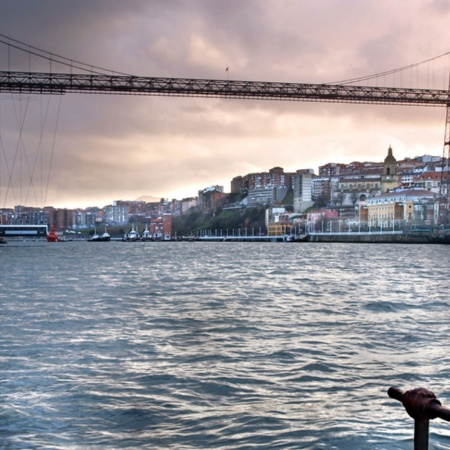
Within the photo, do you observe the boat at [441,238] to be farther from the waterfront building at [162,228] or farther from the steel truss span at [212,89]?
the waterfront building at [162,228]

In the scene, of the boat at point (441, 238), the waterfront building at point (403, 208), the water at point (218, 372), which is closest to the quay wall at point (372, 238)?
the boat at point (441, 238)

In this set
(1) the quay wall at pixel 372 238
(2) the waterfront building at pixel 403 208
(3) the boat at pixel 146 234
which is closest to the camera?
(1) the quay wall at pixel 372 238

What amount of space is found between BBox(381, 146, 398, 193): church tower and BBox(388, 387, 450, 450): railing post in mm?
93646

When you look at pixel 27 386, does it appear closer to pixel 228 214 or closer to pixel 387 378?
pixel 387 378

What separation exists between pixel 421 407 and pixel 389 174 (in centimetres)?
9868

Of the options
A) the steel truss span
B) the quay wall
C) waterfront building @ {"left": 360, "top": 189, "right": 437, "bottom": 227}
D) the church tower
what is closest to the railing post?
the steel truss span

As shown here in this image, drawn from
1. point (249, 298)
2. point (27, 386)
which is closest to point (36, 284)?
point (249, 298)

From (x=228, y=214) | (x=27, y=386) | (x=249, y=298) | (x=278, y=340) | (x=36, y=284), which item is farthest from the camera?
(x=228, y=214)

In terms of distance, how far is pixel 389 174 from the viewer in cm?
9700

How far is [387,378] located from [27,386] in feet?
8.08

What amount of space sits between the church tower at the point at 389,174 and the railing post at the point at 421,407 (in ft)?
307

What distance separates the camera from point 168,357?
5387 millimetres

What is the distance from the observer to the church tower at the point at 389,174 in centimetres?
9431

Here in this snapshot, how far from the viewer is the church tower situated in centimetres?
9431
